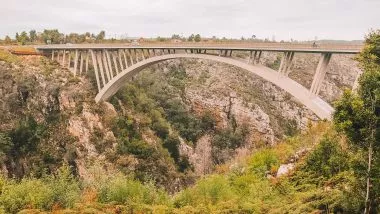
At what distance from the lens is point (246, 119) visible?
69.2 metres

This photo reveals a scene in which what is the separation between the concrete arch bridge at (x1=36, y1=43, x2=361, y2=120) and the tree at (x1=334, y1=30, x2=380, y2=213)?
11.6 meters

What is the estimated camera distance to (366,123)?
52.9 feet

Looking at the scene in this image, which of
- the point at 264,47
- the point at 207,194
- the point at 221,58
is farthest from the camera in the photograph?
the point at 221,58

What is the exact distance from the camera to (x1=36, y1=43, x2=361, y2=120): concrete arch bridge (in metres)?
31.9

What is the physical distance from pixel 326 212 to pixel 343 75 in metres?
65.9

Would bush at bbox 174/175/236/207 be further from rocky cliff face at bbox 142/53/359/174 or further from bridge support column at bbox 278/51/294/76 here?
rocky cliff face at bbox 142/53/359/174

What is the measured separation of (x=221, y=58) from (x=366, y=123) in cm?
2526

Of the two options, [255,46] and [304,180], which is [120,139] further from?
[304,180]

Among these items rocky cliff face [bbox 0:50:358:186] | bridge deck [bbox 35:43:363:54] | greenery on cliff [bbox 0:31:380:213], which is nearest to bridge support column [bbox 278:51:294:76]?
bridge deck [bbox 35:43:363:54]

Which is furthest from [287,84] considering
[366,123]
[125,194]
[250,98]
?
[250,98]

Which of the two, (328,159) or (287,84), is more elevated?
(287,84)

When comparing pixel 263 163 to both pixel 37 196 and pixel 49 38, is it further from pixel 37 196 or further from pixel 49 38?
pixel 49 38

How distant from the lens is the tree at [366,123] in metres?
15.9

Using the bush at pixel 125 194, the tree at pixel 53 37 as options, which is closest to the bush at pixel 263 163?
the bush at pixel 125 194
